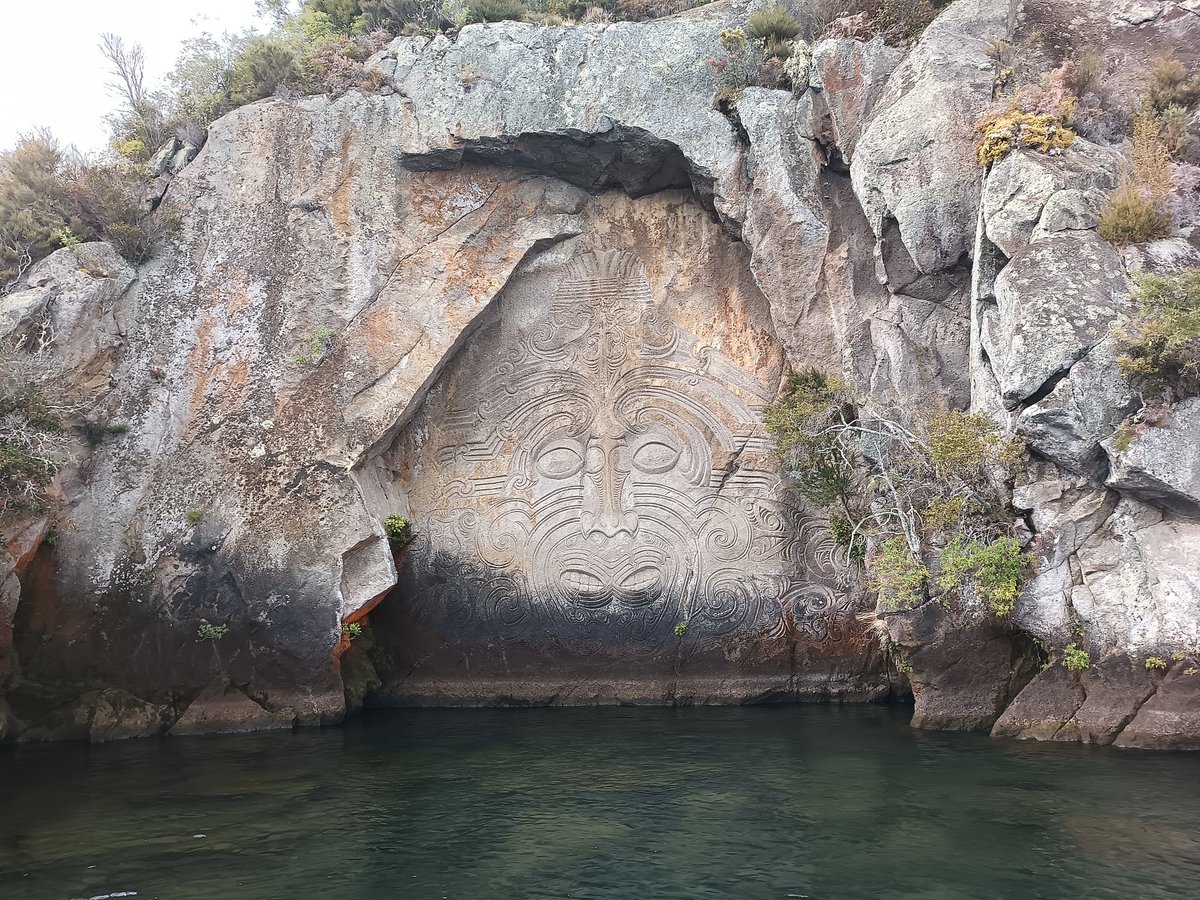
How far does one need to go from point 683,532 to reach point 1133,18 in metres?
8.79

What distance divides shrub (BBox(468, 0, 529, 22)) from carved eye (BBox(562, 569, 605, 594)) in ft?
27.3

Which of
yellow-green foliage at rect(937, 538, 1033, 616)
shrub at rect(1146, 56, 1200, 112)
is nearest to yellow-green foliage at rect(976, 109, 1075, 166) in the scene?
shrub at rect(1146, 56, 1200, 112)

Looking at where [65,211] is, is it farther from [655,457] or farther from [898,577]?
[898,577]

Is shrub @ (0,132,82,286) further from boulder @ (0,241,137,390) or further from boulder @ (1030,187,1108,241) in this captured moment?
boulder @ (1030,187,1108,241)

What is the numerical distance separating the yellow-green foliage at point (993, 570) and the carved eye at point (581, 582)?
497cm

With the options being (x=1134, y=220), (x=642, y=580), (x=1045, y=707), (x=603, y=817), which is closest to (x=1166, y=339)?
(x=1134, y=220)

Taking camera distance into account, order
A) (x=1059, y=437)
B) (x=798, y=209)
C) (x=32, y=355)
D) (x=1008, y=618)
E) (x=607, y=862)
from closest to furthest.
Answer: (x=607, y=862), (x=1059, y=437), (x=1008, y=618), (x=32, y=355), (x=798, y=209)

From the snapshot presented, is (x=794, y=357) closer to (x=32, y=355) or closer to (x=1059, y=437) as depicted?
(x=1059, y=437)

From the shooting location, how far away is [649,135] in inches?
533

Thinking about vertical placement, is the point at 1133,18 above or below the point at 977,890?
above

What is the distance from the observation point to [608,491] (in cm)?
1429

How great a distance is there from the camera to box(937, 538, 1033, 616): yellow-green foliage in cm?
1047

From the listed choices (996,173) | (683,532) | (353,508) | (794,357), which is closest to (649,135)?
(794,357)

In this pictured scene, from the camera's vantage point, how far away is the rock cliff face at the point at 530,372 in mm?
12039
